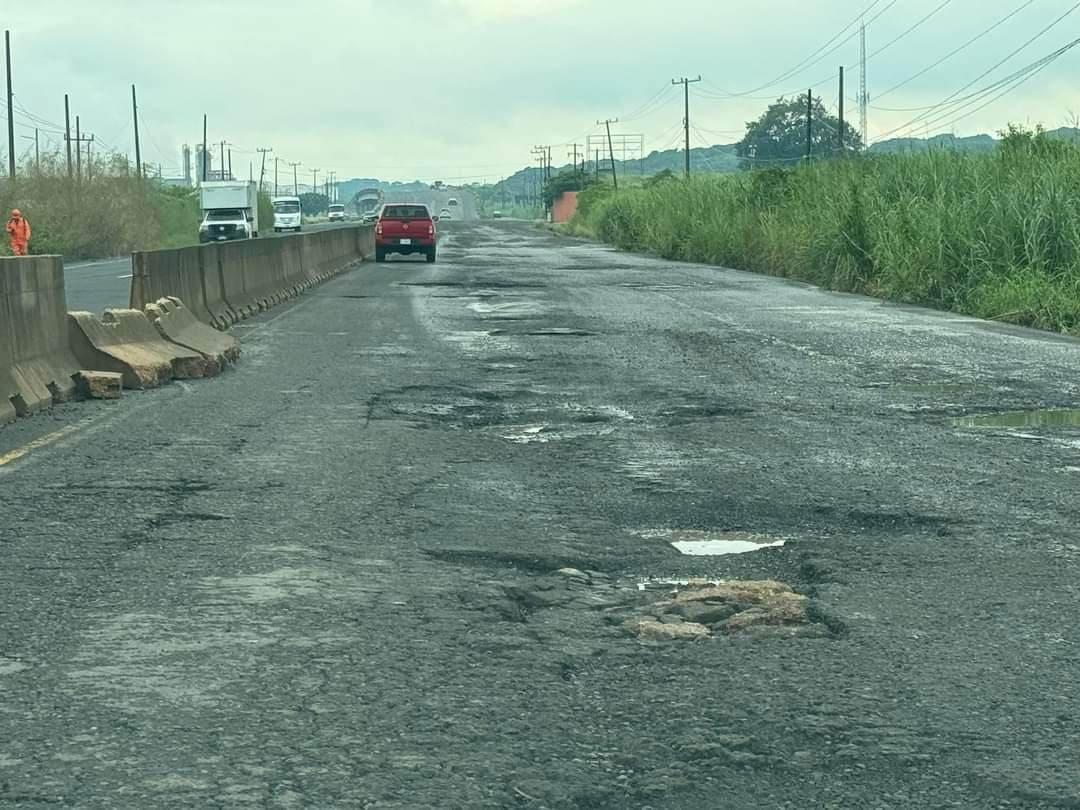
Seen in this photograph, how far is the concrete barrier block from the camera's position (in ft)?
43.3

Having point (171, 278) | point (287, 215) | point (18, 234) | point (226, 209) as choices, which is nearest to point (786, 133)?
point (287, 215)

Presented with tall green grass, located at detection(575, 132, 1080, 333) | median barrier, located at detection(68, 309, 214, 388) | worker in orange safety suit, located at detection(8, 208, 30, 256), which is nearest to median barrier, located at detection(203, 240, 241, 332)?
median barrier, located at detection(68, 309, 214, 388)

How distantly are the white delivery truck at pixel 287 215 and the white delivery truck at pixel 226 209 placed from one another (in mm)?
32995

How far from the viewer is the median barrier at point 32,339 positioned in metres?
12.0

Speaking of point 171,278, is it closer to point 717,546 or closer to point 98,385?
point 98,385

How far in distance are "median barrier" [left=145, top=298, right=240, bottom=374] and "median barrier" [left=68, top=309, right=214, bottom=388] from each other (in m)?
0.15

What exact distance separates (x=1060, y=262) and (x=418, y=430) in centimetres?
1599

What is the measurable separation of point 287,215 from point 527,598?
96190 mm

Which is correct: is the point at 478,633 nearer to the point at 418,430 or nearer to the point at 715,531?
the point at 715,531

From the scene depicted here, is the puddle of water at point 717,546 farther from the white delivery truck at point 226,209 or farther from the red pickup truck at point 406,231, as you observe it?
the white delivery truck at point 226,209

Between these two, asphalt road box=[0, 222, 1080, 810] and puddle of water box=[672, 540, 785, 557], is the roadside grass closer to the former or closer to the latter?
asphalt road box=[0, 222, 1080, 810]

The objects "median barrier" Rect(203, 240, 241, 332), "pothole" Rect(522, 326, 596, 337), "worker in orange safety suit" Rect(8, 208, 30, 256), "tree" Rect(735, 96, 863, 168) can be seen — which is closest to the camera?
"pothole" Rect(522, 326, 596, 337)

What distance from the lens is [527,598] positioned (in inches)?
247

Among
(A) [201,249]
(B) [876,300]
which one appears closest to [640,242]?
(B) [876,300]
